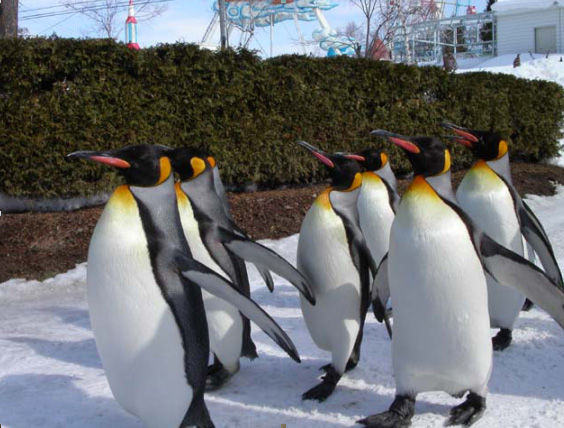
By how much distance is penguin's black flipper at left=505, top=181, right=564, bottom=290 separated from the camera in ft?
12.4

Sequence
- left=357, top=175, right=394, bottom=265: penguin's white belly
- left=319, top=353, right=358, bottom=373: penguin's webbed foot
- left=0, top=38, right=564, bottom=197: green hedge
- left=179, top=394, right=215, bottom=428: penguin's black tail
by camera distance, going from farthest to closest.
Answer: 1. left=0, top=38, right=564, bottom=197: green hedge
2. left=357, top=175, right=394, bottom=265: penguin's white belly
3. left=319, top=353, right=358, bottom=373: penguin's webbed foot
4. left=179, top=394, right=215, bottom=428: penguin's black tail

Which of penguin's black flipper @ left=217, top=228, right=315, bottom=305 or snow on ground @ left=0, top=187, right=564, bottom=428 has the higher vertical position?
penguin's black flipper @ left=217, top=228, right=315, bottom=305

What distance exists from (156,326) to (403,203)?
1.15 meters

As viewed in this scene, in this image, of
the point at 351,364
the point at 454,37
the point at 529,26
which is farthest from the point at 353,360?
the point at 454,37

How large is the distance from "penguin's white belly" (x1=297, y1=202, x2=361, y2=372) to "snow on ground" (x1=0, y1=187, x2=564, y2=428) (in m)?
0.27

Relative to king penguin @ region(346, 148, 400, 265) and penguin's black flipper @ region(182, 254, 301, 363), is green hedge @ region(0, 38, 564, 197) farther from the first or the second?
penguin's black flipper @ region(182, 254, 301, 363)

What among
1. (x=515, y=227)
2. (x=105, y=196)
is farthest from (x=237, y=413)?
(x=105, y=196)

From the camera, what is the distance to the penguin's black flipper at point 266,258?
9.45ft

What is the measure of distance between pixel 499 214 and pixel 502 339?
76cm

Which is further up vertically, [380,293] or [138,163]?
[138,163]

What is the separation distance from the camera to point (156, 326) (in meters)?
2.37

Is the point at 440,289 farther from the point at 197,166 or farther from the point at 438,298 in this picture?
the point at 197,166

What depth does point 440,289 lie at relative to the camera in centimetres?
266

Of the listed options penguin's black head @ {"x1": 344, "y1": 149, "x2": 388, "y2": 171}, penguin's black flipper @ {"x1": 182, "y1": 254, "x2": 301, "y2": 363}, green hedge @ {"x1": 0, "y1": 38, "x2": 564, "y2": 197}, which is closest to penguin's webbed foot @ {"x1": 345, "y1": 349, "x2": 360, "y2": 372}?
penguin's black flipper @ {"x1": 182, "y1": 254, "x2": 301, "y2": 363}
